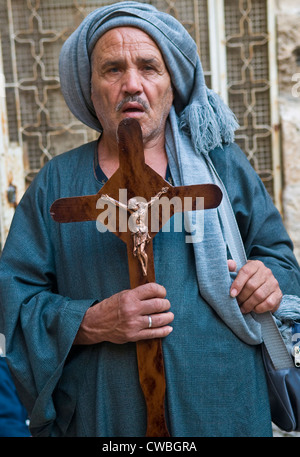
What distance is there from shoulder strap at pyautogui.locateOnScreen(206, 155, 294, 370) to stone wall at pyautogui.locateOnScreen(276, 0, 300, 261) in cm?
113

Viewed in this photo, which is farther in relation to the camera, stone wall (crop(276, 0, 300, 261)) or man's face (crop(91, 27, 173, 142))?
stone wall (crop(276, 0, 300, 261))

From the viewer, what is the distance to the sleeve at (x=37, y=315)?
155 cm

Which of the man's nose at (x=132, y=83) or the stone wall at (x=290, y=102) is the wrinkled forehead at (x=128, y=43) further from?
the stone wall at (x=290, y=102)

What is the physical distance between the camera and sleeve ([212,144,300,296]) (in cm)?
175

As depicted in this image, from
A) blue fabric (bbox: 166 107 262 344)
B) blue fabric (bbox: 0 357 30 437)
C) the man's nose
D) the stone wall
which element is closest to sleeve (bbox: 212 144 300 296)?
blue fabric (bbox: 166 107 262 344)

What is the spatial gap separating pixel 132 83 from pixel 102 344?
84cm

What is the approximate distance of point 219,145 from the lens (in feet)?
5.70

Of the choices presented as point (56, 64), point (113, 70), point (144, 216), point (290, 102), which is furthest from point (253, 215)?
point (56, 64)

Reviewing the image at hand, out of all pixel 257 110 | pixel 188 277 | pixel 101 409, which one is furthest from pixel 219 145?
pixel 257 110

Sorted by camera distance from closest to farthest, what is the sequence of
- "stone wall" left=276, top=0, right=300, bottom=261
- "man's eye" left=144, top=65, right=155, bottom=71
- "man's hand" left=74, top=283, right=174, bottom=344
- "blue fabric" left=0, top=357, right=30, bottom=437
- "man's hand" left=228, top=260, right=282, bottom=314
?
"man's hand" left=74, top=283, right=174, bottom=344 < "man's hand" left=228, top=260, right=282, bottom=314 < "man's eye" left=144, top=65, right=155, bottom=71 < "blue fabric" left=0, top=357, right=30, bottom=437 < "stone wall" left=276, top=0, right=300, bottom=261

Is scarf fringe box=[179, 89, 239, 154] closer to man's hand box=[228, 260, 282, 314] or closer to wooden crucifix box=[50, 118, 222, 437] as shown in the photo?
wooden crucifix box=[50, 118, 222, 437]

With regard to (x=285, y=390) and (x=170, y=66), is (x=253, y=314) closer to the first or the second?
(x=285, y=390)

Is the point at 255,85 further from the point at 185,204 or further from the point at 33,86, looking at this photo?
the point at 185,204

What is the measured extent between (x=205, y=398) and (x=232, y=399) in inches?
3.4
